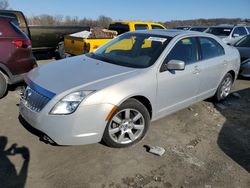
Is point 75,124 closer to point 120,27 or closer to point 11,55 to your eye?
point 11,55

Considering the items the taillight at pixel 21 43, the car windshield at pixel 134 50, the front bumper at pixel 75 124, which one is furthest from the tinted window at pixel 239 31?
the front bumper at pixel 75 124

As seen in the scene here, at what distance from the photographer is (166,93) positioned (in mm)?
4199

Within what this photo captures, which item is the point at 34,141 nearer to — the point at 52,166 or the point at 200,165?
the point at 52,166

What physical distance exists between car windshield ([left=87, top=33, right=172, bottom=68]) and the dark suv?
169 cm

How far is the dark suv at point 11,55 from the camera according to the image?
536cm

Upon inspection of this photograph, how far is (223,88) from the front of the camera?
594 centimetres

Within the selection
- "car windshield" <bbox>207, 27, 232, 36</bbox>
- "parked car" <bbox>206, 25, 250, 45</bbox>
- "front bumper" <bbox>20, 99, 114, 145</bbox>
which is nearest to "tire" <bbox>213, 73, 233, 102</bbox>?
"front bumper" <bbox>20, 99, 114, 145</bbox>

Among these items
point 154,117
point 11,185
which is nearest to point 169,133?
point 154,117

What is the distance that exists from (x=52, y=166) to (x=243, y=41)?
891 cm

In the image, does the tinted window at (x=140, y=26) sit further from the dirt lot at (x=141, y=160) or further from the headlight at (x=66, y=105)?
the headlight at (x=66, y=105)

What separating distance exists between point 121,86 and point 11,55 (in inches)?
119

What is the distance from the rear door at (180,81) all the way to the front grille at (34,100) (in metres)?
1.68

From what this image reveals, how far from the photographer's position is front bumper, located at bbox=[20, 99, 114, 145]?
325cm

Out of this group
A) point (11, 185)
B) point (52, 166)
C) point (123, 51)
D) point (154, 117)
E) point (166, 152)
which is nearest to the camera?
point (11, 185)
